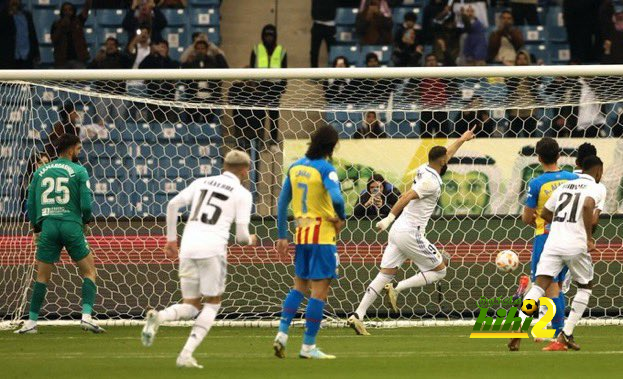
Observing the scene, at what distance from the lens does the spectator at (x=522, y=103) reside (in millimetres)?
17281

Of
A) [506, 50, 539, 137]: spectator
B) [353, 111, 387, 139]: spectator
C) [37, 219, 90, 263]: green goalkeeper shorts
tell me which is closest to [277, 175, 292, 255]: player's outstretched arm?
[37, 219, 90, 263]: green goalkeeper shorts

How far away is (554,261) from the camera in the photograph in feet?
40.1

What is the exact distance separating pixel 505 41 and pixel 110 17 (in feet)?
25.6

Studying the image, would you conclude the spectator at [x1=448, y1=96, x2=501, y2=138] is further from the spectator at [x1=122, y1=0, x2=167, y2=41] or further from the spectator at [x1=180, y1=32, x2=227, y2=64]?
the spectator at [x1=122, y1=0, x2=167, y2=41]

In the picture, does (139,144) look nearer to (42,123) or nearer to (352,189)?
(42,123)

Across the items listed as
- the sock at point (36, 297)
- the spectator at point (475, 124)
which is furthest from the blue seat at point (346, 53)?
the sock at point (36, 297)

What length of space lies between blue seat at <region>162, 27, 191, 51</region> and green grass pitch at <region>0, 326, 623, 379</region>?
12970 millimetres

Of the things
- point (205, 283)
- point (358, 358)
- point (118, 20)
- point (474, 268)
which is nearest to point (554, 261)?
point (358, 358)

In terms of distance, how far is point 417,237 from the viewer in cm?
1457

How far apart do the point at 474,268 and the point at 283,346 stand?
6.73m

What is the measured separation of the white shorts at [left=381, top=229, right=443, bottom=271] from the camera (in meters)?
14.6

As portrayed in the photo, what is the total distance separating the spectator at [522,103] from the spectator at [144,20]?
30.7 ft

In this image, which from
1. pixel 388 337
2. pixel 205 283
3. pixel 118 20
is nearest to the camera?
pixel 205 283

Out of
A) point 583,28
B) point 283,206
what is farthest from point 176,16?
point 283,206
